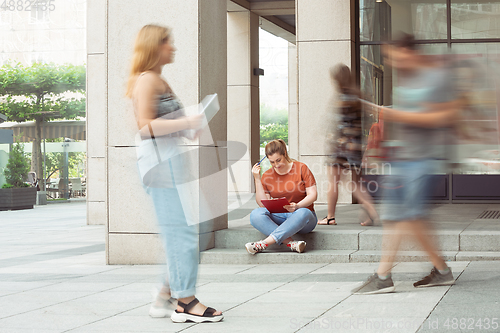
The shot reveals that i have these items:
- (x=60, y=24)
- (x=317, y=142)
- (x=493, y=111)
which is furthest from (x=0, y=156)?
(x=60, y=24)

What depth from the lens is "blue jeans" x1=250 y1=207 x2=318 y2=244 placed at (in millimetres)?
6004

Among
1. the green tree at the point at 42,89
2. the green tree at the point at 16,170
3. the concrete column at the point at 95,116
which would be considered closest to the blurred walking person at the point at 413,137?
the concrete column at the point at 95,116

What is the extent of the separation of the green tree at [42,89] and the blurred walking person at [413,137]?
78.4 feet

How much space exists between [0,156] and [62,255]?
15300 mm

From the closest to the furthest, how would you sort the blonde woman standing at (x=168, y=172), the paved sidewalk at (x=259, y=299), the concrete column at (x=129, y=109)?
the paved sidewalk at (x=259, y=299)
the blonde woman standing at (x=168, y=172)
the concrete column at (x=129, y=109)

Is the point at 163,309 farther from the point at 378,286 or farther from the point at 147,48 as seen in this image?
the point at 147,48

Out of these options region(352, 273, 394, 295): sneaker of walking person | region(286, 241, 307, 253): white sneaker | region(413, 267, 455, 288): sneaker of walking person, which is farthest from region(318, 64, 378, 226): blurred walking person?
region(352, 273, 394, 295): sneaker of walking person

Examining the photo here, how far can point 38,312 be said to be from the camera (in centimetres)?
433

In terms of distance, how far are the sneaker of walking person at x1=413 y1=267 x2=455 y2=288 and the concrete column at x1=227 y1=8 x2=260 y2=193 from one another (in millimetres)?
12461

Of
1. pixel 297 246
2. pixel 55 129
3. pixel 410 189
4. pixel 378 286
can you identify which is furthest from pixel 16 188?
pixel 410 189

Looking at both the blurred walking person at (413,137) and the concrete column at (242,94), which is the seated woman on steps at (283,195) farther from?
the concrete column at (242,94)

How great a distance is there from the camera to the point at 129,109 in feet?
20.4

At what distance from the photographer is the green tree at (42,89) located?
27064 millimetres

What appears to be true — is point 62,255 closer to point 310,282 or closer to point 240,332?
point 310,282
